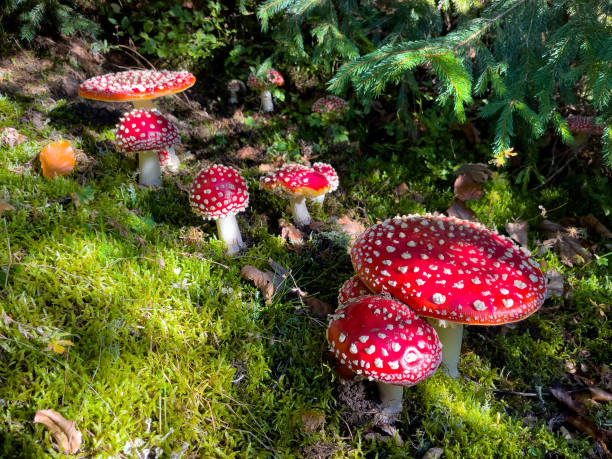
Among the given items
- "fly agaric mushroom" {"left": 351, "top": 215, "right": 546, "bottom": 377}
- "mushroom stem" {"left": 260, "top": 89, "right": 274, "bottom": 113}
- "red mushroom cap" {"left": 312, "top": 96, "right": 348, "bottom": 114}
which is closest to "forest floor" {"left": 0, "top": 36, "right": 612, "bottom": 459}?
"fly agaric mushroom" {"left": 351, "top": 215, "right": 546, "bottom": 377}

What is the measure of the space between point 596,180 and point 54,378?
5578 millimetres

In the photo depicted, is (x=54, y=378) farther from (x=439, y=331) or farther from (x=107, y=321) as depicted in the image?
(x=439, y=331)

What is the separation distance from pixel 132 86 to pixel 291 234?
2.07m

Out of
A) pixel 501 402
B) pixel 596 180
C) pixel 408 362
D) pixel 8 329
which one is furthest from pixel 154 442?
pixel 596 180

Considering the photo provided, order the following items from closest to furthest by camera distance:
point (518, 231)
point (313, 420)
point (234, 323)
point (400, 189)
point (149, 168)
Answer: point (313, 420) → point (234, 323) → point (149, 168) → point (518, 231) → point (400, 189)

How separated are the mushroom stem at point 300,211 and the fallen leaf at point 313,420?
197cm

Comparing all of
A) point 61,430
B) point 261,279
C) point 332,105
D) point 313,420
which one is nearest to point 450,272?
point 313,420

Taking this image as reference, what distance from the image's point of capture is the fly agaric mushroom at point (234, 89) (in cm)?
574

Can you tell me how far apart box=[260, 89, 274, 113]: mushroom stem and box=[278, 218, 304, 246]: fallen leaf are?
235cm

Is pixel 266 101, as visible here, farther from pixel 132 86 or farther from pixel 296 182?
pixel 296 182

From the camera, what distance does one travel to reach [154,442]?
7.28ft

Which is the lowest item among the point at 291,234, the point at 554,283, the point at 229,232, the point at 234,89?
the point at 554,283

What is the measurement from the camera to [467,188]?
4695 mm

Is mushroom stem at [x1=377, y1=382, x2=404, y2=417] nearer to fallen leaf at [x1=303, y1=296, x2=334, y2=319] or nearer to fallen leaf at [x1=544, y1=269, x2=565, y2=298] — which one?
fallen leaf at [x1=303, y1=296, x2=334, y2=319]
